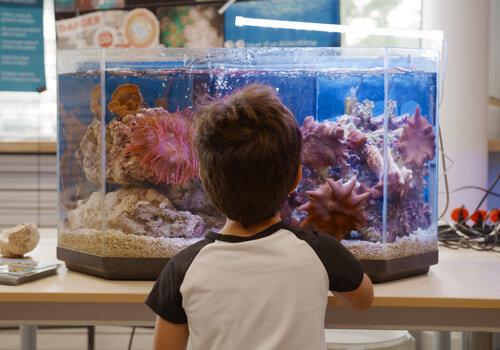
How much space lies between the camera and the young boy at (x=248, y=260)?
1.01 m

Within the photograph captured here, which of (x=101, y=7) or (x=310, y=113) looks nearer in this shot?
(x=310, y=113)

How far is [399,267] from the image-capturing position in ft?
4.45

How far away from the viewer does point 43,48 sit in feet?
9.37

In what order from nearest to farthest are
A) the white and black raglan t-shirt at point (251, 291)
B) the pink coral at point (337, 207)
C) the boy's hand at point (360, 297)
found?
the white and black raglan t-shirt at point (251, 291), the boy's hand at point (360, 297), the pink coral at point (337, 207)

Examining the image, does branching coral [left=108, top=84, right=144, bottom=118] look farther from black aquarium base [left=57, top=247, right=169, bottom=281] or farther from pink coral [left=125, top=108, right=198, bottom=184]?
black aquarium base [left=57, top=247, right=169, bottom=281]

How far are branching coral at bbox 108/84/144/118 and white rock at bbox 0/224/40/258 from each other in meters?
0.39

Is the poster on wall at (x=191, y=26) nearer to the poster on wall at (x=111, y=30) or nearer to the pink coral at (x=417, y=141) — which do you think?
the poster on wall at (x=111, y=30)

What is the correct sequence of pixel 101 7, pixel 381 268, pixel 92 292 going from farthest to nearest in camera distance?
1. pixel 101 7
2. pixel 381 268
3. pixel 92 292

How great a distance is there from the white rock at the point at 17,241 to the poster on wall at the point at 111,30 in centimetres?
137

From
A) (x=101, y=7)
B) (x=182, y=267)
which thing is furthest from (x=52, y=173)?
(x=182, y=267)

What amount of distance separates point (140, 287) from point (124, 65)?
17.0 inches

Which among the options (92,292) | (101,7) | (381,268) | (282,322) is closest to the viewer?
(282,322)

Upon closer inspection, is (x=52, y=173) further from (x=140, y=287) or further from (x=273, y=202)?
(x=273, y=202)

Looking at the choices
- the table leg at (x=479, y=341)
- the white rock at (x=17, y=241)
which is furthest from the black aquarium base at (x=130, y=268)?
the table leg at (x=479, y=341)
